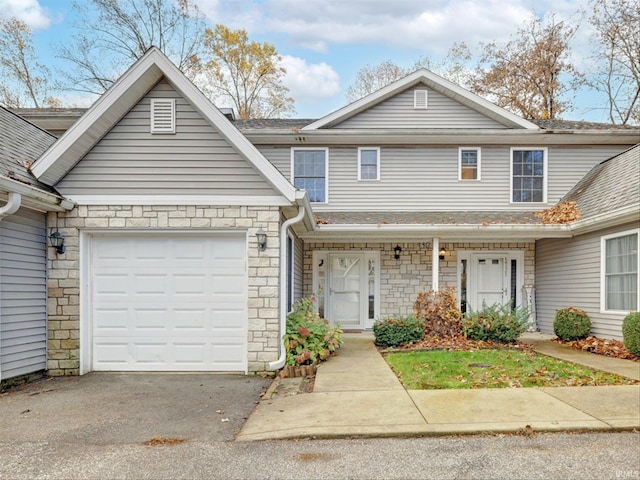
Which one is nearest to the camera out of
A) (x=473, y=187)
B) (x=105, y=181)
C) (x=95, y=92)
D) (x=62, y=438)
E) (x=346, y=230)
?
(x=62, y=438)

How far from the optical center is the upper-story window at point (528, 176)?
411 inches

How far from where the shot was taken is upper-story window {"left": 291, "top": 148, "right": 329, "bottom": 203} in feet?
34.4

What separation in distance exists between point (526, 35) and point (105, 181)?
19266 millimetres

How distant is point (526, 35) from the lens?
59.3 feet

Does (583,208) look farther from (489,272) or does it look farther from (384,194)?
(384,194)

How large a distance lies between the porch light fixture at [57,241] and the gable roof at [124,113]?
76cm

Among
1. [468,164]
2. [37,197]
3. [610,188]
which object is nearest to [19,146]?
[37,197]

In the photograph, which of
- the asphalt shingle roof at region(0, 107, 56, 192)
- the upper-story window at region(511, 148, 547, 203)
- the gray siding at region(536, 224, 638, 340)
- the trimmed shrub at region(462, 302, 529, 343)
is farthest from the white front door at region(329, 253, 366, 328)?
the asphalt shingle roof at region(0, 107, 56, 192)

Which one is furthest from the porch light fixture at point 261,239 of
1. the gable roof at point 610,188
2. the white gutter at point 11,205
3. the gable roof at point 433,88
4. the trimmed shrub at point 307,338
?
the gable roof at point 610,188

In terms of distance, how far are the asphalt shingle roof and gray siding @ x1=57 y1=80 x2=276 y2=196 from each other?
1.85 feet

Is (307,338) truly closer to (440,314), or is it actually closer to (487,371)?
(487,371)

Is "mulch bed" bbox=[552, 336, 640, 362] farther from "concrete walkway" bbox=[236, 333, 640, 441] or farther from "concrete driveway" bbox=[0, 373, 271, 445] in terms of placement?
"concrete driveway" bbox=[0, 373, 271, 445]

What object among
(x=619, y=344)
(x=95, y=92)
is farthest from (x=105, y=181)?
(x=95, y=92)

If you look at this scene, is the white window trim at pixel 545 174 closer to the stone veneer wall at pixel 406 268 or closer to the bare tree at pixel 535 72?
the stone veneer wall at pixel 406 268
